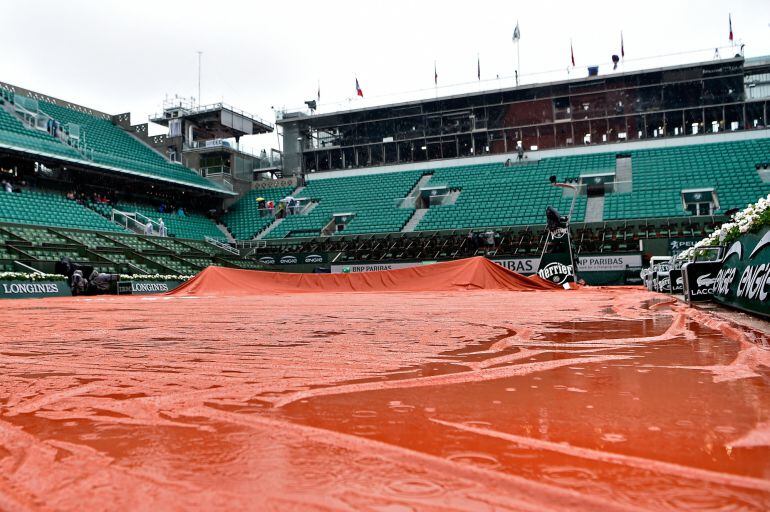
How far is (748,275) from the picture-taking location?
5.57 meters

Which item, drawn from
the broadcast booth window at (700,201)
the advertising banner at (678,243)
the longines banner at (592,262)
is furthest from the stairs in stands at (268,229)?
the broadcast booth window at (700,201)

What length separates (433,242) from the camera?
993 inches

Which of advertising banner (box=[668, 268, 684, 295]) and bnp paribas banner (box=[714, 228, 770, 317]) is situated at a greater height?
bnp paribas banner (box=[714, 228, 770, 317])

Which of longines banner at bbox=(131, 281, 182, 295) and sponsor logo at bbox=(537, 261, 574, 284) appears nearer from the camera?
longines banner at bbox=(131, 281, 182, 295)

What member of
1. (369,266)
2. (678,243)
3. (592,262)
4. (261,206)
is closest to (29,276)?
(369,266)

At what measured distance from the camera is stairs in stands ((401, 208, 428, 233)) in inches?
1104

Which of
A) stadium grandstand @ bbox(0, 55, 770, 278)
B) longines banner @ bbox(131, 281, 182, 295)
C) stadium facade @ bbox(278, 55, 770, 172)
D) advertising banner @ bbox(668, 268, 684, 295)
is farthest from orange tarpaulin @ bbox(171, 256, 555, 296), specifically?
stadium facade @ bbox(278, 55, 770, 172)

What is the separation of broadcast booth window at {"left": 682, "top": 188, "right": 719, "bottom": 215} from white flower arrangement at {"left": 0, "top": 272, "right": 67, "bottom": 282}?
2494 cm

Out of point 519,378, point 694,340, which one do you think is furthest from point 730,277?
point 519,378

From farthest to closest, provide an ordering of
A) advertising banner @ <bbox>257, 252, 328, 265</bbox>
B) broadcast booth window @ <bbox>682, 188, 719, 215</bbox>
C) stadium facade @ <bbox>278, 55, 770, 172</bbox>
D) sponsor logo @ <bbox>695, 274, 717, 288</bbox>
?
stadium facade @ <bbox>278, 55, 770, 172</bbox> < advertising banner @ <bbox>257, 252, 328, 265</bbox> < broadcast booth window @ <bbox>682, 188, 719, 215</bbox> < sponsor logo @ <bbox>695, 274, 717, 288</bbox>

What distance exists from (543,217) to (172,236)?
18796 millimetres

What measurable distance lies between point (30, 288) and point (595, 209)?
2350cm

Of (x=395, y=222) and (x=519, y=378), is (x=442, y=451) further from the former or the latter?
(x=395, y=222)

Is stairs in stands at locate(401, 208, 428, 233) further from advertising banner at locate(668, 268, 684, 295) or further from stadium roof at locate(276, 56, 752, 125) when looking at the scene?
advertising banner at locate(668, 268, 684, 295)
